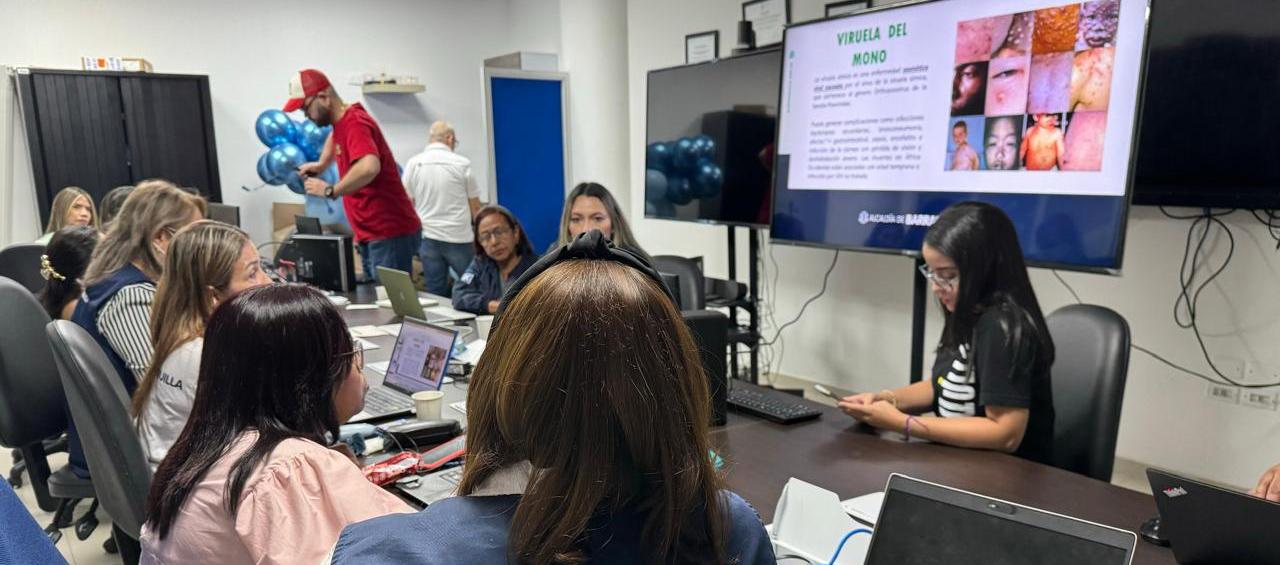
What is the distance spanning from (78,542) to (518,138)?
362 cm

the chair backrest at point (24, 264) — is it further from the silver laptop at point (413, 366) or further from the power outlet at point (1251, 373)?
the power outlet at point (1251, 373)

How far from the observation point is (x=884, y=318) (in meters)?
3.91

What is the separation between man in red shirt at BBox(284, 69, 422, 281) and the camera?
4.00m

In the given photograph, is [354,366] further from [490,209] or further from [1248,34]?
[1248,34]

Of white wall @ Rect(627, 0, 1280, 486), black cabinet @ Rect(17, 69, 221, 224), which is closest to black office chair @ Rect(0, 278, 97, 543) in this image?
white wall @ Rect(627, 0, 1280, 486)

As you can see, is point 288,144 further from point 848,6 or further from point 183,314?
point 183,314

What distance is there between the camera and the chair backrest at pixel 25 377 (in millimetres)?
2053

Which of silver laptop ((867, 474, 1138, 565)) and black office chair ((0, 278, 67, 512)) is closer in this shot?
silver laptop ((867, 474, 1138, 565))

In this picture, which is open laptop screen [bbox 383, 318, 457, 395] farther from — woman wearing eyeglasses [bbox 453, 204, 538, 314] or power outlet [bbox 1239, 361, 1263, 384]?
power outlet [bbox 1239, 361, 1263, 384]

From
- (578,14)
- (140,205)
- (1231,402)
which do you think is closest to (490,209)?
(140,205)

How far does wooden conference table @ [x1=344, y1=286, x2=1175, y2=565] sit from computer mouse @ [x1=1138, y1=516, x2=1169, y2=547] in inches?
0.5

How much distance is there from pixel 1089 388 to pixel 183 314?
2.05 metres

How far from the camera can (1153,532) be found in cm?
123

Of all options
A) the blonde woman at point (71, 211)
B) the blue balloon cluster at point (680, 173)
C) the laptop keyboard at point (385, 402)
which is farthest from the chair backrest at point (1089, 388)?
the blonde woman at point (71, 211)
